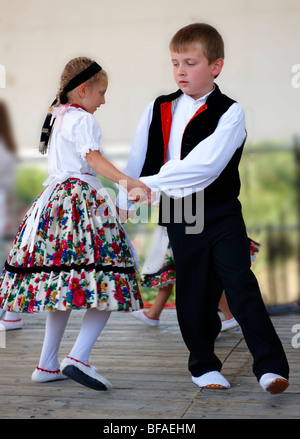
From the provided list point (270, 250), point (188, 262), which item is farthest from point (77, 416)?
point (270, 250)

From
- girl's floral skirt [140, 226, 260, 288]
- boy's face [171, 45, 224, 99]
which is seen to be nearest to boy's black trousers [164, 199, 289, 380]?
boy's face [171, 45, 224, 99]

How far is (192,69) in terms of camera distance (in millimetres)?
2033

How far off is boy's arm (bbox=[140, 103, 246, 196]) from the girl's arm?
1.5 inches

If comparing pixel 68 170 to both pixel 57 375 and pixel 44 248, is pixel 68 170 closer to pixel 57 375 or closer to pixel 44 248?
pixel 44 248

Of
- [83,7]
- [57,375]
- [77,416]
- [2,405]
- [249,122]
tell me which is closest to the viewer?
[77,416]

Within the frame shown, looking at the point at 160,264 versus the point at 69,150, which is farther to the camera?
the point at 160,264

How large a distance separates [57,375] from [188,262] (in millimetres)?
570

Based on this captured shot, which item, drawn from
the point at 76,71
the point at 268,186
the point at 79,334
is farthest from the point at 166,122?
the point at 268,186

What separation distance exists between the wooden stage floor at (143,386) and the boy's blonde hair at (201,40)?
98cm

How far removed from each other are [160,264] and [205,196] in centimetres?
103

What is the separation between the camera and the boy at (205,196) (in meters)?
2.00

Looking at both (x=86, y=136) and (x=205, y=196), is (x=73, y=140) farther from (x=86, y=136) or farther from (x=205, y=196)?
(x=205, y=196)

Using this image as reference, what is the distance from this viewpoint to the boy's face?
202cm

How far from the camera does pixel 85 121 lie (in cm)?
213
